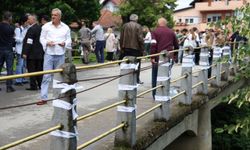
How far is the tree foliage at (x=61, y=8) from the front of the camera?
26.0 m

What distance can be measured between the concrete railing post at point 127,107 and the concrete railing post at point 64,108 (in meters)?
1.40

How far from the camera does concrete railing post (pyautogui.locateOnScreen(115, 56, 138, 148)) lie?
5.85 m

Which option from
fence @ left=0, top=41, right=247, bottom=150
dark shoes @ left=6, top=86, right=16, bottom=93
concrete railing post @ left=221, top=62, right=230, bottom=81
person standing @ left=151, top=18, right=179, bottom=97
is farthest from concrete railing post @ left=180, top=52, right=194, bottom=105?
concrete railing post @ left=221, top=62, right=230, bottom=81

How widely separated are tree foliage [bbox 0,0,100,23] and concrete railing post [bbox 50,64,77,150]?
21484 millimetres

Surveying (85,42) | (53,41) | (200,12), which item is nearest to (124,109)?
(53,41)

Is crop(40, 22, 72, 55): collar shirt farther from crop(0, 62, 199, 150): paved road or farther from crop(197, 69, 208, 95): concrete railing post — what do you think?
crop(197, 69, 208, 95): concrete railing post

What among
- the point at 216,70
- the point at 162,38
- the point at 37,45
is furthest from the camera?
the point at 216,70

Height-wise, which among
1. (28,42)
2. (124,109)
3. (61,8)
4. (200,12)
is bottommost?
(124,109)

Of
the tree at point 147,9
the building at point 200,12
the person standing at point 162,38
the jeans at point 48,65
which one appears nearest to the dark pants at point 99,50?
the person standing at point 162,38

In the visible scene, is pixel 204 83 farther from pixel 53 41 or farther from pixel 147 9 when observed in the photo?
pixel 147 9

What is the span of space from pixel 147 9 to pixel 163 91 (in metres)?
40.0

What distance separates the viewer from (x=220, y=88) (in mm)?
11836

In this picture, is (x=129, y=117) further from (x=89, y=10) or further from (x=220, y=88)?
(x=89, y=10)

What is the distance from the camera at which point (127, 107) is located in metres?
5.86
